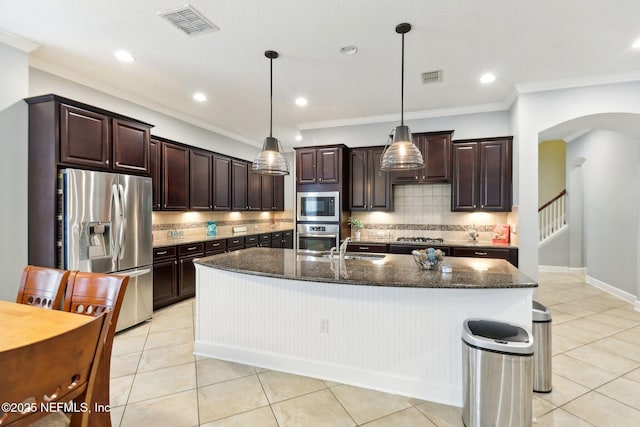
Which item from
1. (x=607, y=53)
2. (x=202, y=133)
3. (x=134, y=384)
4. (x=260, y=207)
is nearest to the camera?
(x=134, y=384)

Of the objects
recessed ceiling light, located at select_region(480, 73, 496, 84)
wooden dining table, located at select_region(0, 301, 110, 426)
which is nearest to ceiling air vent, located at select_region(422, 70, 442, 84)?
recessed ceiling light, located at select_region(480, 73, 496, 84)

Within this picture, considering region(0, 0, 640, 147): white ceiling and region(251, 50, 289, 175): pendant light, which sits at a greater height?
region(0, 0, 640, 147): white ceiling

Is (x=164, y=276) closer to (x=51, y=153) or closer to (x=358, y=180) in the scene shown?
(x=51, y=153)

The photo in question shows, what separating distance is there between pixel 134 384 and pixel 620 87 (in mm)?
5996

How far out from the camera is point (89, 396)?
1.17 m

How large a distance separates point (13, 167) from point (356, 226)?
4.36 meters

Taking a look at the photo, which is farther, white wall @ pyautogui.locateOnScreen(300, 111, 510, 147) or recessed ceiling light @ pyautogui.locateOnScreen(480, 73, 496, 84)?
white wall @ pyautogui.locateOnScreen(300, 111, 510, 147)

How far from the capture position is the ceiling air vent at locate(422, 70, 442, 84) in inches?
146

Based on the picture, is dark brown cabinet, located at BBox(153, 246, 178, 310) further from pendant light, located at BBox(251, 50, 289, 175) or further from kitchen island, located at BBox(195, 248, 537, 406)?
pendant light, located at BBox(251, 50, 289, 175)

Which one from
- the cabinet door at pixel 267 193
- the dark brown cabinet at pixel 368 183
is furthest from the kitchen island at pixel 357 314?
the cabinet door at pixel 267 193

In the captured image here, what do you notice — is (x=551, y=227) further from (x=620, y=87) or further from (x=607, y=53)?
(x=607, y=53)

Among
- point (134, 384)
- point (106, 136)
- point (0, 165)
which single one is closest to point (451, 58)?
point (106, 136)

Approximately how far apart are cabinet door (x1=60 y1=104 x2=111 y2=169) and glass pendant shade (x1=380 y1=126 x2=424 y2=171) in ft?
9.79

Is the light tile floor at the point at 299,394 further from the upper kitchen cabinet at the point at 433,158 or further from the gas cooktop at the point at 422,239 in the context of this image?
the upper kitchen cabinet at the point at 433,158
